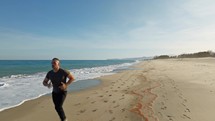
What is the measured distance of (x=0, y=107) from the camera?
8594 millimetres

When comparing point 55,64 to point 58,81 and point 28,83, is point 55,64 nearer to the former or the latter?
point 58,81

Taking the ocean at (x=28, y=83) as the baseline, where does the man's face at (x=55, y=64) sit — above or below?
above

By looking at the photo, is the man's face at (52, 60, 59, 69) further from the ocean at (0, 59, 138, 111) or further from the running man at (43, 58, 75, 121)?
the ocean at (0, 59, 138, 111)

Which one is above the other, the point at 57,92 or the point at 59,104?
the point at 57,92

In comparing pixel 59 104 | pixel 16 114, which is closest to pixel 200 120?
pixel 59 104

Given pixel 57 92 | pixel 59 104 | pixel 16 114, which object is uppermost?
pixel 57 92

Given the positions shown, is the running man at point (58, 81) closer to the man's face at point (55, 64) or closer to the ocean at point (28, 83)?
the man's face at point (55, 64)

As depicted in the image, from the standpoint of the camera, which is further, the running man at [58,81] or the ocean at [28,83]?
the ocean at [28,83]

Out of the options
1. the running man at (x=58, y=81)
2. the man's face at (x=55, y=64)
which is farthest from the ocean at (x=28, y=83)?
the man's face at (x=55, y=64)

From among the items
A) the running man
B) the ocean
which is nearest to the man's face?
the running man

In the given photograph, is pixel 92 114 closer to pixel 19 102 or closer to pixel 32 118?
pixel 32 118

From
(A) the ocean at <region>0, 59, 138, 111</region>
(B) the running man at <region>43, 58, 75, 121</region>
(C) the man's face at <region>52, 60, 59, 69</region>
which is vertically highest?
(C) the man's face at <region>52, 60, 59, 69</region>

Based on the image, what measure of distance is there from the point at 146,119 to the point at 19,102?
21.2 feet

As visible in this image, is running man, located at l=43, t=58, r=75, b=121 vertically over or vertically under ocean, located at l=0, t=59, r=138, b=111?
over
